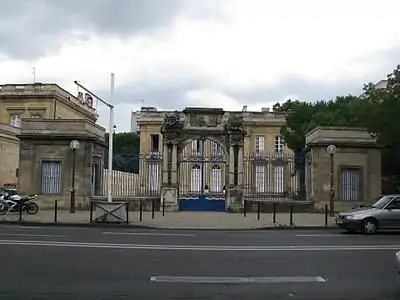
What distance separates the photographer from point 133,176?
3522 centimetres

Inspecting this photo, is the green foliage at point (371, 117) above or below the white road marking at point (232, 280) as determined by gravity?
above

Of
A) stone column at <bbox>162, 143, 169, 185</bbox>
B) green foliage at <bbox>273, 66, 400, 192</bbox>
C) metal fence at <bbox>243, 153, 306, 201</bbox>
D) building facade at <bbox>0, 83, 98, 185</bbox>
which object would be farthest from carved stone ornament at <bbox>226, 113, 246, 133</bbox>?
building facade at <bbox>0, 83, 98, 185</bbox>

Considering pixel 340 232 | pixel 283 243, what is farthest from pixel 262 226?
pixel 283 243

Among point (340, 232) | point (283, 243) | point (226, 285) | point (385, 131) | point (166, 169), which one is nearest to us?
point (226, 285)

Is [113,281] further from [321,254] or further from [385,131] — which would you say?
[385,131]

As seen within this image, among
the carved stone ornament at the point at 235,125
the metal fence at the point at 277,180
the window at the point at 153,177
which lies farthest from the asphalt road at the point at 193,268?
the window at the point at 153,177

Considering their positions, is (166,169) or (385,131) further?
(166,169)

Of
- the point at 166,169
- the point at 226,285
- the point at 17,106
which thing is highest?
the point at 17,106

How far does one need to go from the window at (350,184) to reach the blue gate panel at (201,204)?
6.53 meters

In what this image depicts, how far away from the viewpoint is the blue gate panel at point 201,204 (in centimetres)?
3272

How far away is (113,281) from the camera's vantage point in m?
9.89

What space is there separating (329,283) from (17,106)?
195ft

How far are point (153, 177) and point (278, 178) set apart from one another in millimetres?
10295

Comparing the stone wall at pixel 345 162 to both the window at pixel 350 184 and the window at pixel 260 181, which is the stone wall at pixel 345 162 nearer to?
the window at pixel 350 184
